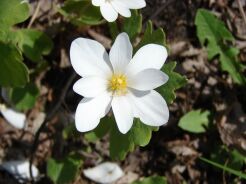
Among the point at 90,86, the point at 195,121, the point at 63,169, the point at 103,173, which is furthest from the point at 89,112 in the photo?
the point at 195,121

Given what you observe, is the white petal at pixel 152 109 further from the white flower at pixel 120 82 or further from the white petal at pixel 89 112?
the white petal at pixel 89 112

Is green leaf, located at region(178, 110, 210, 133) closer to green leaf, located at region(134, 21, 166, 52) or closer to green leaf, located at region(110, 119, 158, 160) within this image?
green leaf, located at region(110, 119, 158, 160)

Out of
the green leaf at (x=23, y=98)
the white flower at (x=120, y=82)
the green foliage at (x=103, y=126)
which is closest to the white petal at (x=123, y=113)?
the white flower at (x=120, y=82)

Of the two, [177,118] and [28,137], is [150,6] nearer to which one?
[177,118]

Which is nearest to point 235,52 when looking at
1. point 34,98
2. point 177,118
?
point 177,118

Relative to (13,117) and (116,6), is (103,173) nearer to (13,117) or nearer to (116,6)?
(13,117)

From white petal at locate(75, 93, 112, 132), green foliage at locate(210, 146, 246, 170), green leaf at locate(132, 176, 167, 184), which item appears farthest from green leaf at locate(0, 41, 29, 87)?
green foliage at locate(210, 146, 246, 170)
